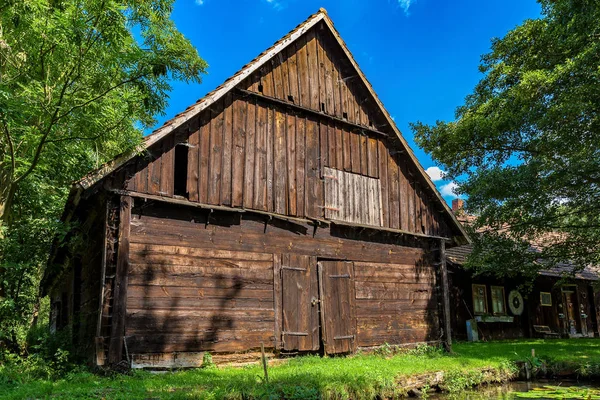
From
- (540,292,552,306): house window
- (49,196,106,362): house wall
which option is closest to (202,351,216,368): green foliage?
(49,196,106,362): house wall

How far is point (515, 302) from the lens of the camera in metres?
25.0

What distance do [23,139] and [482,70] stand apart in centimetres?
1683

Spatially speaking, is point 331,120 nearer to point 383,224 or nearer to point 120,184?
point 383,224

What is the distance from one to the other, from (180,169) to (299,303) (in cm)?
445

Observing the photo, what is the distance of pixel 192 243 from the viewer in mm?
11047

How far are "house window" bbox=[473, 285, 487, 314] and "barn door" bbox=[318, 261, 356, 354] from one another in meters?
11.8

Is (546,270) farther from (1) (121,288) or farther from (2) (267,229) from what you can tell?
(1) (121,288)

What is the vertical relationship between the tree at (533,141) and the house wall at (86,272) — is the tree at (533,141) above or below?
above

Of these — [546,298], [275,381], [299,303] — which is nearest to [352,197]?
[299,303]

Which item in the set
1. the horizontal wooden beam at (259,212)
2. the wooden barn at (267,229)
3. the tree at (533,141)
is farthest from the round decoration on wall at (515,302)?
the horizontal wooden beam at (259,212)

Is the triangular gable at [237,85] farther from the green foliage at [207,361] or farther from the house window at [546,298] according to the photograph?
the house window at [546,298]

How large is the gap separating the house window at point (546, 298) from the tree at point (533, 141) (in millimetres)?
7310

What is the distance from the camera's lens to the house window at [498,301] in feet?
79.0

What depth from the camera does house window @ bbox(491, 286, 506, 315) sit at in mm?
24078
